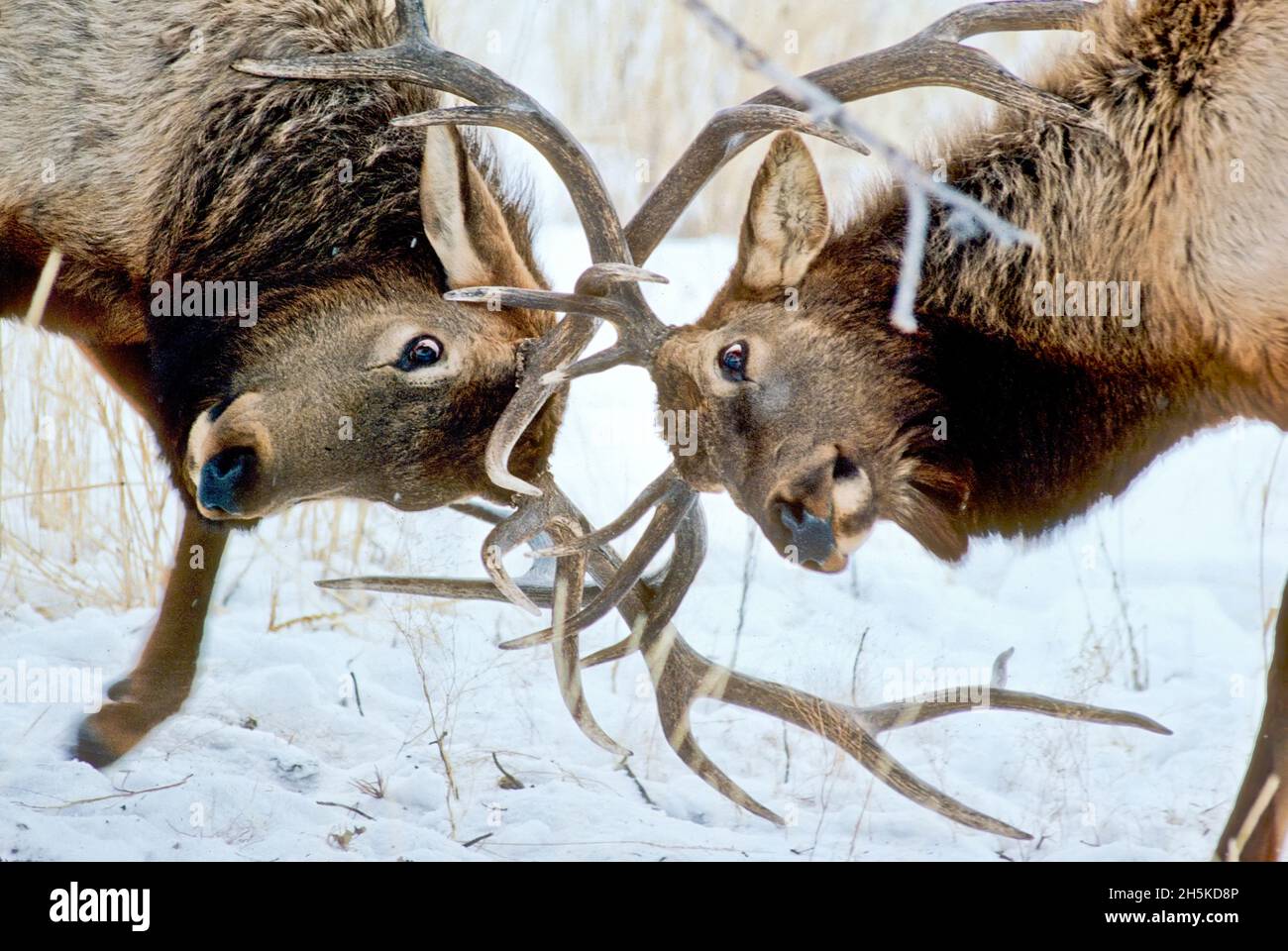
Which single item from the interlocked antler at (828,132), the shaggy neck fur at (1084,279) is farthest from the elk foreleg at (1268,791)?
the interlocked antler at (828,132)

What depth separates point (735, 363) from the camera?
2.64 meters

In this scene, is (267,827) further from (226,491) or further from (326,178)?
(326,178)

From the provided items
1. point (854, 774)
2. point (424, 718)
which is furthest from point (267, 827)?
point (854, 774)

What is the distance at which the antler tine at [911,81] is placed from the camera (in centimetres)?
255

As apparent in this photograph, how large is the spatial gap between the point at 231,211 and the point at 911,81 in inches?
61.8

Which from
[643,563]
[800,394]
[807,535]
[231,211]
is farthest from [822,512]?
[231,211]

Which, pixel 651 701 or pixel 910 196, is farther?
pixel 651 701

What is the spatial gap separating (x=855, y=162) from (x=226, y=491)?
5.60 feet

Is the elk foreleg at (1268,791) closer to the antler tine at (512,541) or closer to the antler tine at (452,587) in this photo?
the antler tine at (452,587)

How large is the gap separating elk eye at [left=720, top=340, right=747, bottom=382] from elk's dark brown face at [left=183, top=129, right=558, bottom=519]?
488mm

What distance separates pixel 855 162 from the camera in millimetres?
3297

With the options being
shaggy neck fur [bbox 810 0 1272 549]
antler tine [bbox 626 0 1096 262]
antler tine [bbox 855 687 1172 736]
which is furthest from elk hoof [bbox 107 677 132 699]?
shaggy neck fur [bbox 810 0 1272 549]

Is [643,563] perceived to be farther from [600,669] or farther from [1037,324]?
[1037,324]

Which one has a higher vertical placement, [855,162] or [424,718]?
[855,162]
